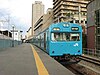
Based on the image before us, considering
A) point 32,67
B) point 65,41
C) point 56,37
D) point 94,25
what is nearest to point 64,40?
point 65,41

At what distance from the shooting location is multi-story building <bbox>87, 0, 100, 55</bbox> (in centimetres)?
3738

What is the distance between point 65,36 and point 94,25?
20345 mm

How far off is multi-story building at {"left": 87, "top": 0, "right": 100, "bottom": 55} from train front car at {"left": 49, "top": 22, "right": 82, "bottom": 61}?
56.9ft

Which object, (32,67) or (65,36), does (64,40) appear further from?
(32,67)

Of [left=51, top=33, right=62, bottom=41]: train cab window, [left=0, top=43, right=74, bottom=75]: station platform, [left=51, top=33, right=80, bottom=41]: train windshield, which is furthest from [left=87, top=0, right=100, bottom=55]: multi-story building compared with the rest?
[left=0, top=43, right=74, bottom=75]: station platform

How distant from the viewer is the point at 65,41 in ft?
63.0

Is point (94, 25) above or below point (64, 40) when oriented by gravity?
above

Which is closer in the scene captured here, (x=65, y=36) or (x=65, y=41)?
(x=65, y=41)

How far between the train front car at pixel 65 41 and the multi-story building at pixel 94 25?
17355 millimetres

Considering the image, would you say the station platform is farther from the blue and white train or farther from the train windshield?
the train windshield

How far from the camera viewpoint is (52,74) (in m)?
9.92

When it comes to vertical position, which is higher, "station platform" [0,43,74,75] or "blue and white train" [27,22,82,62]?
"blue and white train" [27,22,82,62]

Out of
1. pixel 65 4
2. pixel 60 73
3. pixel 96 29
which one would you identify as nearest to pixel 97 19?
pixel 96 29

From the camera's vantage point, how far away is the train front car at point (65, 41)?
1909cm
